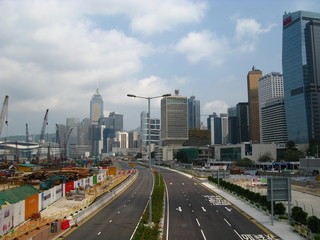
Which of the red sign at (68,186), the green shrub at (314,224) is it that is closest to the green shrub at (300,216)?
the green shrub at (314,224)

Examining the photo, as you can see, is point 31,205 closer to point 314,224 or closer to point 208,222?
point 208,222

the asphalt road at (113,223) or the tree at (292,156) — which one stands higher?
the tree at (292,156)

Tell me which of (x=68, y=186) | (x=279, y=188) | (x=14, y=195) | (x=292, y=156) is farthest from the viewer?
(x=292, y=156)

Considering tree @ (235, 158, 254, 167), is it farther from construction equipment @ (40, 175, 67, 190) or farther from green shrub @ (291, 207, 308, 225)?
green shrub @ (291, 207, 308, 225)

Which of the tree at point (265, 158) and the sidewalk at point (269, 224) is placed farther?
the tree at point (265, 158)

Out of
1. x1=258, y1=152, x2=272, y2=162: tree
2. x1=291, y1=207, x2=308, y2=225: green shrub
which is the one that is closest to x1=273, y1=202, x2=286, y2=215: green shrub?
x1=291, y1=207, x2=308, y2=225: green shrub

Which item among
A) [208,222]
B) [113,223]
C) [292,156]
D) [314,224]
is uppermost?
[292,156]

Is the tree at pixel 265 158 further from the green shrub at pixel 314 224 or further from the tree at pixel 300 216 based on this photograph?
the green shrub at pixel 314 224

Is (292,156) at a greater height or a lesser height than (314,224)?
greater

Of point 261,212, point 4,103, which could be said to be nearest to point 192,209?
point 261,212

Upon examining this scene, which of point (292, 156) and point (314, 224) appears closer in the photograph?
point (314, 224)

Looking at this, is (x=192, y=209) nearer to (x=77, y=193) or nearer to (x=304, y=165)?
(x=77, y=193)

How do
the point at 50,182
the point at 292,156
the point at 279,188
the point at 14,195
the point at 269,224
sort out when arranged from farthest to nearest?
the point at 292,156 → the point at 50,182 → the point at 14,195 → the point at 279,188 → the point at 269,224

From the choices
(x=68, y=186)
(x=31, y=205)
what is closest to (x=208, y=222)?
(x=31, y=205)
